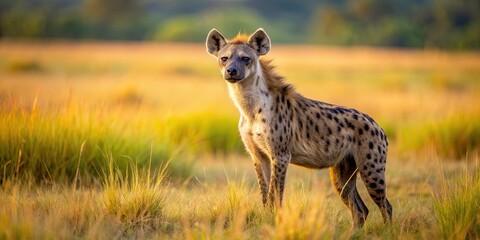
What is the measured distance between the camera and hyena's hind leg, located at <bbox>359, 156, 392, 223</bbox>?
7.14m

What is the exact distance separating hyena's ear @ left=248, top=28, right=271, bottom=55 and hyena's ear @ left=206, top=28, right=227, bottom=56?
0.33m

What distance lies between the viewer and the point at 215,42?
7.84 m

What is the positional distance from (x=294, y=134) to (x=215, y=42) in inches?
58.0

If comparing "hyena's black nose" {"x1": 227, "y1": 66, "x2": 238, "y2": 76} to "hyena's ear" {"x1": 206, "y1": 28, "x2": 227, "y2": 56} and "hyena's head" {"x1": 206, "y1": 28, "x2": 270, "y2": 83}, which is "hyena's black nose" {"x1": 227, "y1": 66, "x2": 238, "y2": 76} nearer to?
"hyena's head" {"x1": 206, "y1": 28, "x2": 270, "y2": 83}

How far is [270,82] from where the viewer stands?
295 inches

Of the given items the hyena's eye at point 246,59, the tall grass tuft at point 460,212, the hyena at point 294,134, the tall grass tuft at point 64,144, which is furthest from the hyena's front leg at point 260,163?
the tall grass tuft at point 460,212

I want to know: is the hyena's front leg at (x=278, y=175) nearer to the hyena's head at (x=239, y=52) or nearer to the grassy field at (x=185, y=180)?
the grassy field at (x=185, y=180)

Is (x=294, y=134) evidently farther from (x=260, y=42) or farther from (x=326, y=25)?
(x=326, y=25)

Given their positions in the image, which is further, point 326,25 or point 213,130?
point 326,25

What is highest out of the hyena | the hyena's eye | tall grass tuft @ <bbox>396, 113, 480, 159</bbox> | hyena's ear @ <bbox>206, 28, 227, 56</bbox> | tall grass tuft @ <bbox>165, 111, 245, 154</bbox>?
hyena's ear @ <bbox>206, 28, 227, 56</bbox>

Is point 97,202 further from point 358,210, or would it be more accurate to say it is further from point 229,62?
point 358,210

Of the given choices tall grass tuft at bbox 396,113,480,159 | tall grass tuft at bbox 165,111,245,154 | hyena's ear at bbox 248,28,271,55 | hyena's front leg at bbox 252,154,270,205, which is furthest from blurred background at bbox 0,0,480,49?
hyena's front leg at bbox 252,154,270,205

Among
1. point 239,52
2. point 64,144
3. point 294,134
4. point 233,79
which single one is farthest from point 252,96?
point 64,144

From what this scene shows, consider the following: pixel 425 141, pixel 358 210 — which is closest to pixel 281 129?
pixel 358 210
